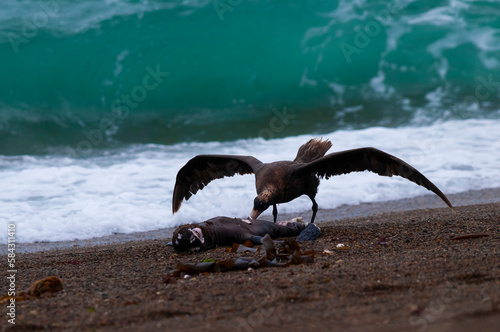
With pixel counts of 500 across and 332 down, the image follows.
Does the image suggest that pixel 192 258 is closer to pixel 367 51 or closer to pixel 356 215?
pixel 356 215

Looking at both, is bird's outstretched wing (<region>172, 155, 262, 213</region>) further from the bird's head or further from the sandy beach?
the sandy beach

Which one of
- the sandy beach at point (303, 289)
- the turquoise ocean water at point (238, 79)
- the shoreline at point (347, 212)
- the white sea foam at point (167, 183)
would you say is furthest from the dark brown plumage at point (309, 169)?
the turquoise ocean water at point (238, 79)

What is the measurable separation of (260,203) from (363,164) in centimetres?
144

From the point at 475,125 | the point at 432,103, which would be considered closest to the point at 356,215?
the point at 475,125

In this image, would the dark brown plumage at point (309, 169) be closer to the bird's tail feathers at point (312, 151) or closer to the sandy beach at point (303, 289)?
the bird's tail feathers at point (312, 151)

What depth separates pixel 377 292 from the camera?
4.16 meters

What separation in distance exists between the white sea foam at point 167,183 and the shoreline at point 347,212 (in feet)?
0.79

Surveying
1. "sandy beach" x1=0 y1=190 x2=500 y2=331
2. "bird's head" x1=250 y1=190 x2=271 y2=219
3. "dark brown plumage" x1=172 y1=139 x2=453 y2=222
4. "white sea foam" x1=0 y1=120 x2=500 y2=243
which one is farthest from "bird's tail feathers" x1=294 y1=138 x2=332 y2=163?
"white sea foam" x1=0 y1=120 x2=500 y2=243

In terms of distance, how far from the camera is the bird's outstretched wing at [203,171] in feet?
28.5

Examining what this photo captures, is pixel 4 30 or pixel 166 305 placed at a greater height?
pixel 4 30

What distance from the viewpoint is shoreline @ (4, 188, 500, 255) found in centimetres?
859

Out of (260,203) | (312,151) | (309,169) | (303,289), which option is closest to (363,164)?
(309,169)

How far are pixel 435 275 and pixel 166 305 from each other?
1.99 m

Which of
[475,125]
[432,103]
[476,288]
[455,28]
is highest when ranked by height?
[455,28]
